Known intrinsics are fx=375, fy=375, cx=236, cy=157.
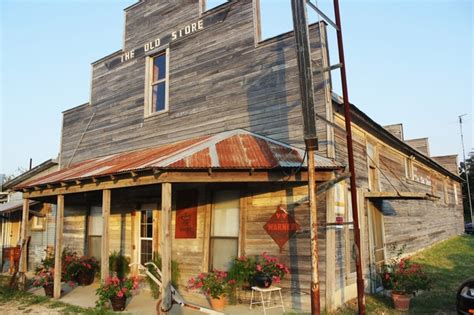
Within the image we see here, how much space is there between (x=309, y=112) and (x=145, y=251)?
697 centimetres

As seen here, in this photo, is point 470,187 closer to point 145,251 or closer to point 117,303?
point 145,251

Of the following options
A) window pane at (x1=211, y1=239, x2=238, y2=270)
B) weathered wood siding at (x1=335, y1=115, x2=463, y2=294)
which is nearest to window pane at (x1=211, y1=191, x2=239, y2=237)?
window pane at (x1=211, y1=239, x2=238, y2=270)

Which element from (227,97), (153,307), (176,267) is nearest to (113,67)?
(227,97)

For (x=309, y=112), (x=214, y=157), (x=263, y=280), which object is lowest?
(x=263, y=280)

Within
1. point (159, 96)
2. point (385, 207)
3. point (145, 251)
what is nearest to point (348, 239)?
point (385, 207)

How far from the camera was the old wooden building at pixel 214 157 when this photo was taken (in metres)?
7.70

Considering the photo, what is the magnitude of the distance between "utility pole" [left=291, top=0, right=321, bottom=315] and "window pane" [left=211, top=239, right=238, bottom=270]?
9.74 ft

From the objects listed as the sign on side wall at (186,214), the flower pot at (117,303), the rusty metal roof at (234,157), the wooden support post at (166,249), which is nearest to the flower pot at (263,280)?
the wooden support post at (166,249)

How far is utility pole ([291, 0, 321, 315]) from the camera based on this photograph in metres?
5.99

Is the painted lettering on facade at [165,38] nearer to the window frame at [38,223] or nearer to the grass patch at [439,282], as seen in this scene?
the window frame at [38,223]

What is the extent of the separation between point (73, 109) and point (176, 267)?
8.87m

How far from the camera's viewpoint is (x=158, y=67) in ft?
40.9

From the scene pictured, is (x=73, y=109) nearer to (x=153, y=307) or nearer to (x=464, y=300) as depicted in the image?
(x=153, y=307)

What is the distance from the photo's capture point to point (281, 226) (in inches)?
320
